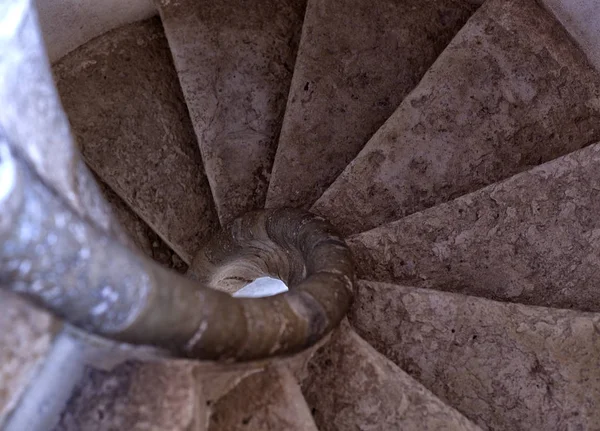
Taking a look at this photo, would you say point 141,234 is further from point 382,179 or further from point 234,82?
point 382,179

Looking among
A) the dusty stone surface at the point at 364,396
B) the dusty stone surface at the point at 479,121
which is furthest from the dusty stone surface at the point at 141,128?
the dusty stone surface at the point at 364,396

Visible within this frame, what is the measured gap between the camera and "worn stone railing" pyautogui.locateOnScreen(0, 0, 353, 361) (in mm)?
1567

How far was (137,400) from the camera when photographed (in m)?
1.85

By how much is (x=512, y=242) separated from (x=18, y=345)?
7.17 ft

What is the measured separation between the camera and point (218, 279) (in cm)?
399

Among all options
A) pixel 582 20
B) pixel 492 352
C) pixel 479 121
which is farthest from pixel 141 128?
pixel 582 20

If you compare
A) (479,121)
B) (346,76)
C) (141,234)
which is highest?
(479,121)

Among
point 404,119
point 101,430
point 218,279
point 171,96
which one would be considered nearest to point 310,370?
point 101,430

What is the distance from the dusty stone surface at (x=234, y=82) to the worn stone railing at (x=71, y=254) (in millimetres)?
1601

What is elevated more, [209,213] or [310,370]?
[310,370]

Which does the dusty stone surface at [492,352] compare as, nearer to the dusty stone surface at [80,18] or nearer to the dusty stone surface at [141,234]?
the dusty stone surface at [141,234]

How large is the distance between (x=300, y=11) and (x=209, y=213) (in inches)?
47.5

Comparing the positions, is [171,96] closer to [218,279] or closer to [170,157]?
[170,157]

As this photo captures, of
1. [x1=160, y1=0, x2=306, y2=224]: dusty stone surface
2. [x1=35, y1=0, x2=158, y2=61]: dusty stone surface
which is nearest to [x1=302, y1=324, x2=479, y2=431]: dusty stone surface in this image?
[x1=160, y1=0, x2=306, y2=224]: dusty stone surface
